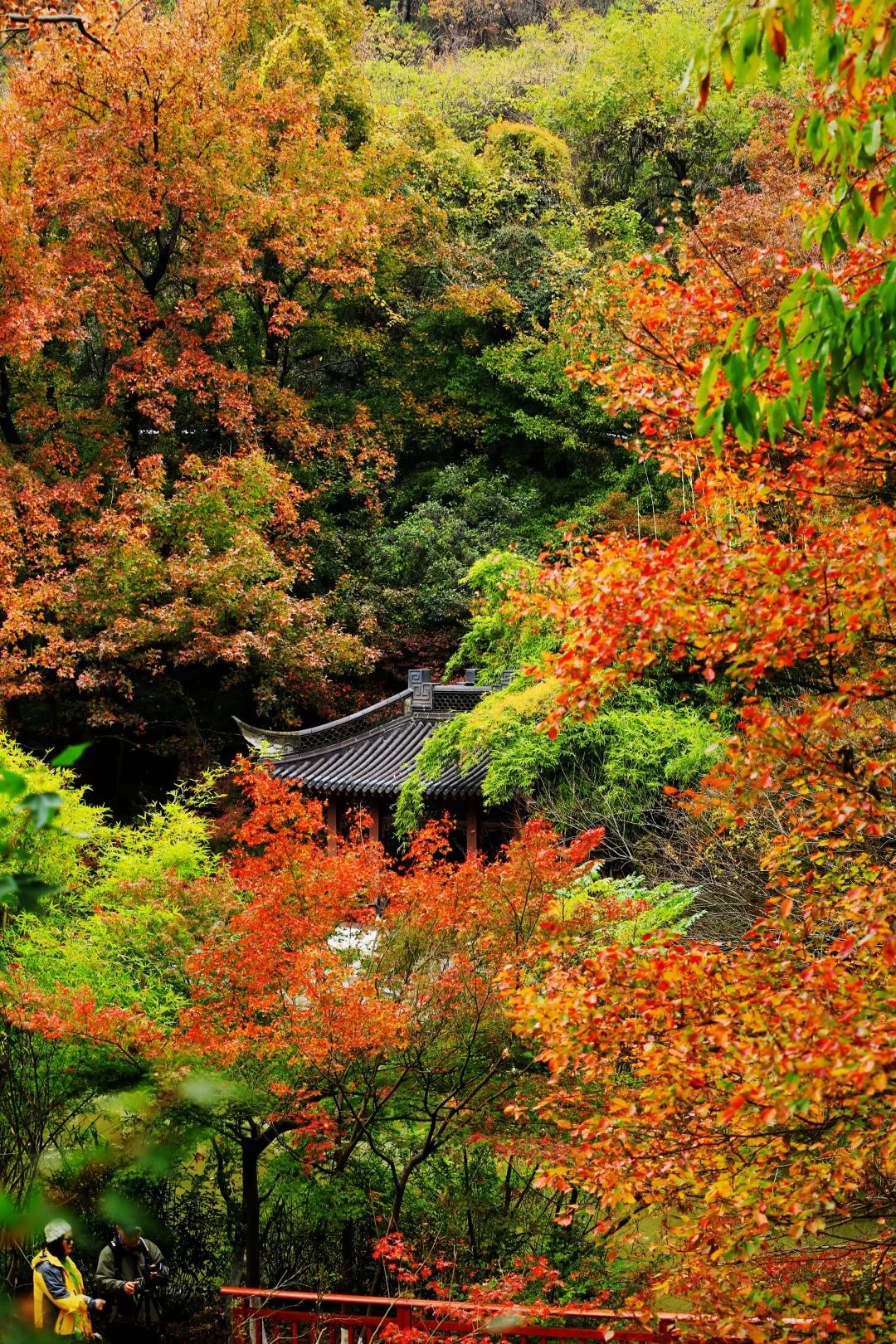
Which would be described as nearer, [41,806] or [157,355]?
[41,806]

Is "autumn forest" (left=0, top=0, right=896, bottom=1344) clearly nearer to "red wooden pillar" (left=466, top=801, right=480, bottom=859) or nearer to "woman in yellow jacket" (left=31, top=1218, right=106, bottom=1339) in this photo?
"red wooden pillar" (left=466, top=801, right=480, bottom=859)

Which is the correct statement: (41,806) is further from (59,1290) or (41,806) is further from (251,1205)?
(251,1205)

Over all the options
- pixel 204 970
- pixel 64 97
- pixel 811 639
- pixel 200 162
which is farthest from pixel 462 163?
pixel 811 639

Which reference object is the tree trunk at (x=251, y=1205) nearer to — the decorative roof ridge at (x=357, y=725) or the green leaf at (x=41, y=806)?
the green leaf at (x=41, y=806)

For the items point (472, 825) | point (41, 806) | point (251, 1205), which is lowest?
point (472, 825)

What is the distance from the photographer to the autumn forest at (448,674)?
164 inches

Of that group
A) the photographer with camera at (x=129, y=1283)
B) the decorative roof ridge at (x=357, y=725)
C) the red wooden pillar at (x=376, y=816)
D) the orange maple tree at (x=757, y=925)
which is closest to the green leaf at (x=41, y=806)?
the orange maple tree at (x=757, y=925)

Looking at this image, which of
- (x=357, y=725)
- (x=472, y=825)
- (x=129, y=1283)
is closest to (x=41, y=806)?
(x=129, y=1283)

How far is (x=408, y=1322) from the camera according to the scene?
6301 millimetres

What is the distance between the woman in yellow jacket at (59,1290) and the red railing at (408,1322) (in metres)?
0.76

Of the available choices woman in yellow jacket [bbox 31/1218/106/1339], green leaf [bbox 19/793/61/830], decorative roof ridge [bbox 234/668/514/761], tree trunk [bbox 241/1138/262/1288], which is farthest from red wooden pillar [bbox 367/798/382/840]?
green leaf [bbox 19/793/61/830]

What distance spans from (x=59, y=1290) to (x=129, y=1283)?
2.90 ft

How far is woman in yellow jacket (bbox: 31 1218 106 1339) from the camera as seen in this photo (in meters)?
6.26

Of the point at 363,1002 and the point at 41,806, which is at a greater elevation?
the point at 41,806
